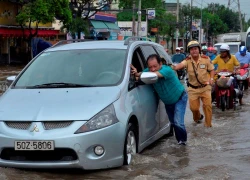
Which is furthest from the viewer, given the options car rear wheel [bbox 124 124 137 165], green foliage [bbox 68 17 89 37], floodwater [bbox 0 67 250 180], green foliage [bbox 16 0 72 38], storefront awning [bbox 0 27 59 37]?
green foliage [bbox 68 17 89 37]

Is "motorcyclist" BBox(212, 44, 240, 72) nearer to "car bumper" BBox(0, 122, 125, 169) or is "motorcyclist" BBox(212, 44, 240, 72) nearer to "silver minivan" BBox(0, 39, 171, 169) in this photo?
"silver minivan" BBox(0, 39, 171, 169)

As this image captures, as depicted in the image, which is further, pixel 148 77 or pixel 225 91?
pixel 225 91

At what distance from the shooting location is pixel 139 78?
7074mm

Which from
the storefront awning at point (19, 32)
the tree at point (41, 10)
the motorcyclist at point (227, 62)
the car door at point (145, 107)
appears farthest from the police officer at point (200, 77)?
the storefront awning at point (19, 32)

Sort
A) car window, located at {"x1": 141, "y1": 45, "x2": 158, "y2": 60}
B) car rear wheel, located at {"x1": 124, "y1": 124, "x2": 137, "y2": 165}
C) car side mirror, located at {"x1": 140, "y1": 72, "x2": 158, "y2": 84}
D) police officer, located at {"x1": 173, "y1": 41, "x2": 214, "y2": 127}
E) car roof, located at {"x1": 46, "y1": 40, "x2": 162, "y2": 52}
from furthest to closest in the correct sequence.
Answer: police officer, located at {"x1": 173, "y1": 41, "x2": 214, "y2": 127} < car window, located at {"x1": 141, "y1": 45, "x2": 158, "y2": 60} < car roof, located at {"x1": 46, "y1": 40, "x2": 162, "y2": 52} < car side mirror, located at {"x1": 140, "y1": 72, "x2": 158, "y2": 84} < car rear wheel, located at {"x1": 124, "y1": 124, "x2": 137, "y2": 165}

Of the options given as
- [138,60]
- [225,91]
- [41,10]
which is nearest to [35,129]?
[138,60]

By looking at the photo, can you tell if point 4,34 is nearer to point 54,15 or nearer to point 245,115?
point 54,15

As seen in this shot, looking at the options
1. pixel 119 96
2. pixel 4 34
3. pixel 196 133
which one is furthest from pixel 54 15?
pixel 119 96

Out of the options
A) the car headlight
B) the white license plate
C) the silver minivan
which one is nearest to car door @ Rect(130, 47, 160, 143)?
the silver minivan

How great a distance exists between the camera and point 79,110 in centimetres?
595

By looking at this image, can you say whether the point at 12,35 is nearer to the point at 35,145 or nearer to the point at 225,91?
the point at 225,91

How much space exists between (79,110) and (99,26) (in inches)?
2017

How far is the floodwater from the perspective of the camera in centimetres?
604

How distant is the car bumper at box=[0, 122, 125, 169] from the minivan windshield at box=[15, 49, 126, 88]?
91 cm
